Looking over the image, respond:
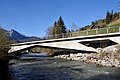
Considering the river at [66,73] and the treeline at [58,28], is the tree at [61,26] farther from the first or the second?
the river at [66,73]

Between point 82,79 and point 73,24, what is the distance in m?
110

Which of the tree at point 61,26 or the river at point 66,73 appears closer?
the river at point 66,73

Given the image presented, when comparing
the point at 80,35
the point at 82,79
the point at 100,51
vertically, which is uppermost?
the point at 80,35

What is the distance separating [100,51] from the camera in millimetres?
58094

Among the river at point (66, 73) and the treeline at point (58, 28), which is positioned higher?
the treeline at point (58, 28)

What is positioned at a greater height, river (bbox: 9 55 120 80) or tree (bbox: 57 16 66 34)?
tree (bbox: 57 16 66 34)

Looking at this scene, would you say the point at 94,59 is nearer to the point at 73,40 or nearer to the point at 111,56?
the point at 111,56

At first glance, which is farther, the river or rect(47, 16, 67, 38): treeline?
rect(47, 16, 67, 38): treeline

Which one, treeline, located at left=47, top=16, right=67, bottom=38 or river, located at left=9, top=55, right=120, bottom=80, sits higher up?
treeline, located at left=47, top=16, right=67, bottom=38

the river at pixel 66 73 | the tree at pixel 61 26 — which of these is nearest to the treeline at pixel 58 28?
the tree at pixel 61 26

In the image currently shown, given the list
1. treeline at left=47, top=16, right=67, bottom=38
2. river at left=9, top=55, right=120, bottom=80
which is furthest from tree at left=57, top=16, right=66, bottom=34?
river at left=9, top=55, right=120, bottom=80

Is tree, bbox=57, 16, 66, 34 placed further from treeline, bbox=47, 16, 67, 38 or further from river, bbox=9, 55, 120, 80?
river, bbox=9, 55, 120, 80

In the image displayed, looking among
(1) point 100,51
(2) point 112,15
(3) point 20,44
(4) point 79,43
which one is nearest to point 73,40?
(4) point 79,43

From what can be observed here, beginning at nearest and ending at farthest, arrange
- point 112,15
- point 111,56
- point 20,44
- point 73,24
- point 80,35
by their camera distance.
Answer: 1. point 111,56
2. point 80,35
3. point 20,44
4. point 73,24
5. point 112,15
